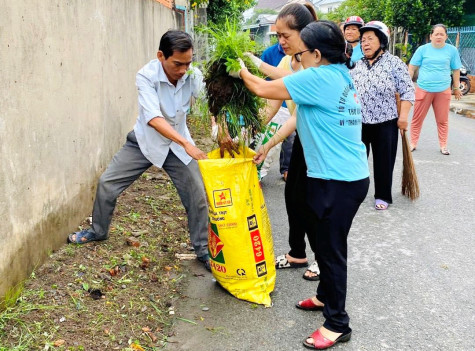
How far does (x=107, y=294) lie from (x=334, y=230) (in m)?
1.64

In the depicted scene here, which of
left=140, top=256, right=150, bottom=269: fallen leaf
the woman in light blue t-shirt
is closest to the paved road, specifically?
left=140, top=256, right=150, bottom=269: fallen leaf

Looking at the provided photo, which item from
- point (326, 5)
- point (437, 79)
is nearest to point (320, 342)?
point (437, 79)

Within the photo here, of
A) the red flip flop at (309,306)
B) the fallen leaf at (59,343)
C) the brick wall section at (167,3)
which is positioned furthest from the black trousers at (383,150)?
the brick wall section at (167,3)

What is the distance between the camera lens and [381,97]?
17.6 ft

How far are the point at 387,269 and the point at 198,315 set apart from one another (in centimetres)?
163

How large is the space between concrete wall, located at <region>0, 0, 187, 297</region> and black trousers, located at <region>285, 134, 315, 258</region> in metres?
1.80

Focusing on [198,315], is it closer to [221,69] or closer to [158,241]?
[158,241]

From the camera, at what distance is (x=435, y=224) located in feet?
16.4

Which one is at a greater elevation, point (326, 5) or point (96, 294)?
point (326, 5)

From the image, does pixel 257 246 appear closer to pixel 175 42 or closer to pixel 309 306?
pixel 309 306

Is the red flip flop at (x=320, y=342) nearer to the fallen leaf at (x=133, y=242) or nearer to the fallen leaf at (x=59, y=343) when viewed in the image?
the fallen leaf at (x=59, y=343)

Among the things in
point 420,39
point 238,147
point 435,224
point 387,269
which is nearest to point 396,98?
point 435,224

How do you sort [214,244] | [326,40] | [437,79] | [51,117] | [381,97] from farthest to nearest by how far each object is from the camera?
[437,79], [381,97], [51,117], [214,244], [326,40]

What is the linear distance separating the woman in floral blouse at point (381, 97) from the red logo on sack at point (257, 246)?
2466 millimetres
